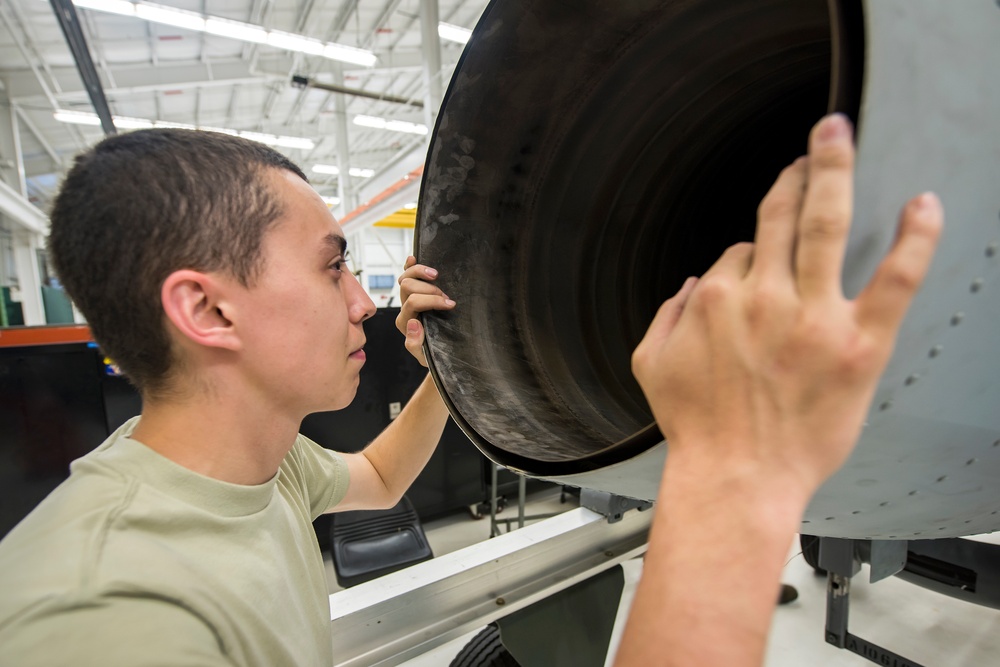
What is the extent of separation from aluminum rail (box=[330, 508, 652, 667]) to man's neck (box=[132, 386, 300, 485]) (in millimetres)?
578

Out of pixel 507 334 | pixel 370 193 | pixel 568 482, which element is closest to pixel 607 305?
pixel 507 334

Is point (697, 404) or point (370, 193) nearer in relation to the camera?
point (697, 404)

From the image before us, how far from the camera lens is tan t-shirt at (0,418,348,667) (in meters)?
0.45

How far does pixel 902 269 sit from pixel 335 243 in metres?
0.64

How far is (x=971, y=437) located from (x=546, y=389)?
1.66ft

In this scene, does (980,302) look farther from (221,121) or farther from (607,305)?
(221,121)

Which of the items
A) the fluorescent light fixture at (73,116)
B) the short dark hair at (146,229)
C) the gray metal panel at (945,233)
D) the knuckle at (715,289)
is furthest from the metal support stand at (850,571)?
the fluorescent light fixture at (73,116)

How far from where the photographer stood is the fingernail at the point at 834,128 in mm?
304

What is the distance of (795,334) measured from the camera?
1.01 feet

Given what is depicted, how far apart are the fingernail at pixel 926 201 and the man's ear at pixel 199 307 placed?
0.66 metres

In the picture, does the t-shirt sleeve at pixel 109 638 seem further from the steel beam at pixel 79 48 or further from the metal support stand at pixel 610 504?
the steel beam at pixel 79 48

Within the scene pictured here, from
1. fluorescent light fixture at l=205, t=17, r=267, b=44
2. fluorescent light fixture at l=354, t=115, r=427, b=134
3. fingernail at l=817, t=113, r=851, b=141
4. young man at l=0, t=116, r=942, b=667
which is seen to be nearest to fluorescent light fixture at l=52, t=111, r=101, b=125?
fluorescent light fixture at l=205, t=17, r=267, b=44

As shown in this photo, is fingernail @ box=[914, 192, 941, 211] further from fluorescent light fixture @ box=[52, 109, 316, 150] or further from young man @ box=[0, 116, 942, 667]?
fluorescent light fixture @ box=[52, 109, 316, 150]

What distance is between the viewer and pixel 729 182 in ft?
2.97
